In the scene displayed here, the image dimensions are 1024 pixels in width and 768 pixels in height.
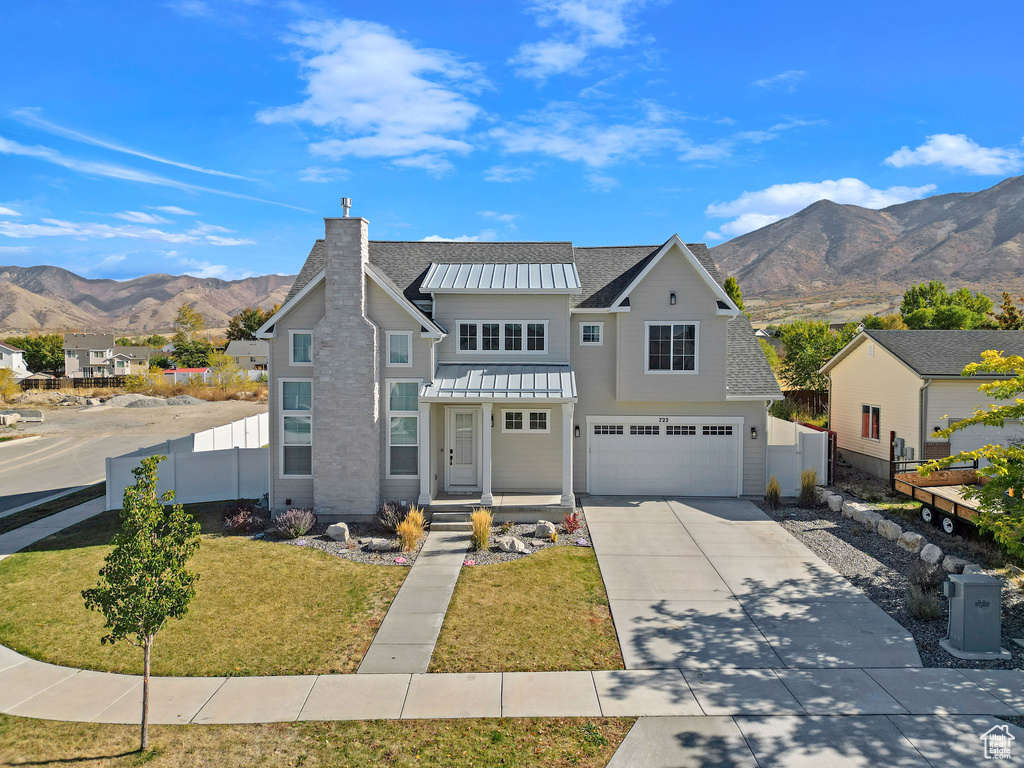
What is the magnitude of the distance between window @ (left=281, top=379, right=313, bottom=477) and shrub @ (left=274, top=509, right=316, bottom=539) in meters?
1.61

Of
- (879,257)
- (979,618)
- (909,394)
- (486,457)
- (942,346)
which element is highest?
(879,257)

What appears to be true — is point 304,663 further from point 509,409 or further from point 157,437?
point 157,437

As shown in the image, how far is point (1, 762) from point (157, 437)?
1177 inches

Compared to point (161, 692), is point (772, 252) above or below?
above

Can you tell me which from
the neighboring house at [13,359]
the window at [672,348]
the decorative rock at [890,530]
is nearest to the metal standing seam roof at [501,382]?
the window at [672,348]

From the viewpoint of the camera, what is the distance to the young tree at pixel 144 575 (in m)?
6.85

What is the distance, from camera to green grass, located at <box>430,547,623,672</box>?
9.01 m

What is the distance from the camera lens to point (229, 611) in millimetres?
10742

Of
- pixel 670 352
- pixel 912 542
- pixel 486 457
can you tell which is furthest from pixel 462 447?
pixel 912 542

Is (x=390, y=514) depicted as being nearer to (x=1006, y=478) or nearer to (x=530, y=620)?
(x=530, y=620)

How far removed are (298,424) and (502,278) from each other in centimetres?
713

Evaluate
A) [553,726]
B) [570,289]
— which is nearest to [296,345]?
[570,289]

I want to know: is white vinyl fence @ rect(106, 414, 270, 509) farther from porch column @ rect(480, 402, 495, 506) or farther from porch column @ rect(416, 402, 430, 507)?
porch column @ rect(480, 402, 495, 506)

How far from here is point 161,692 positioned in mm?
8219
